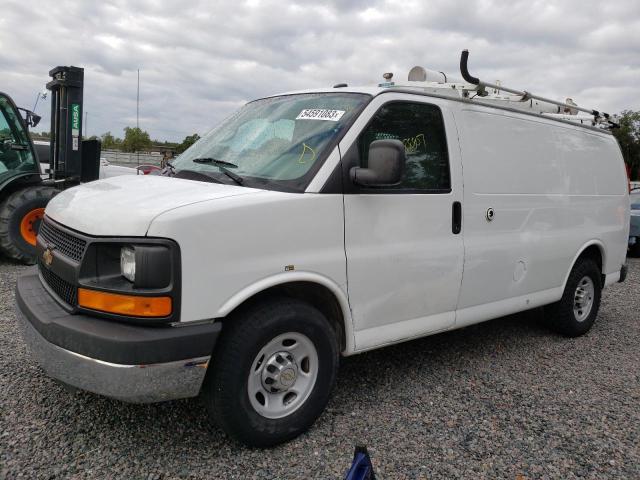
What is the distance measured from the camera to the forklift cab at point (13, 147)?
731 centimetres

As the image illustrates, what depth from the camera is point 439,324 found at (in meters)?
3.75

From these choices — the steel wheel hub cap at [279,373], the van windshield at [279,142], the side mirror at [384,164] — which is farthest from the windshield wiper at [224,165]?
the steel wheel hub cap at [279,373]

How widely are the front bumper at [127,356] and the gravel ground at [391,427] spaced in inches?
18.8

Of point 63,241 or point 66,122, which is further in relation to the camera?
point 66,122

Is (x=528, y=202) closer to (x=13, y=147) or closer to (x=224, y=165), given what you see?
(x=224, y=165)

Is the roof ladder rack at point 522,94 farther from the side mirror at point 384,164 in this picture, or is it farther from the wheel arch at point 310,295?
the wheel arch at point 310,295

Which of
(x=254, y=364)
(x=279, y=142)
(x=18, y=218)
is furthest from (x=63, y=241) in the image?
(x=18, y=218)

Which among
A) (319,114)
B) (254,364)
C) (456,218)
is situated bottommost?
(254,364)

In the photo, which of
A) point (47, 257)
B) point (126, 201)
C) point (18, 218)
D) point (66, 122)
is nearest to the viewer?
point (126, 201)

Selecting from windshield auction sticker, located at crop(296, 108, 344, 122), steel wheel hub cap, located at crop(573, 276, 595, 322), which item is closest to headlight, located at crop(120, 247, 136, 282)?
windshield auction sticker, located at crop(296, 108, 344, 122)

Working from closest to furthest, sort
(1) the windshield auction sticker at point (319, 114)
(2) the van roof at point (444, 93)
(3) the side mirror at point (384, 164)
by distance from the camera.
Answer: (3) the side mirror at point (384, 164) → (1) the windshield auction sticker at point (319, 114) → (2) the van roof at point (444, 93)

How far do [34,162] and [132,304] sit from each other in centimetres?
626

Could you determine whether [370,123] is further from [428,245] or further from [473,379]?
[473,379]

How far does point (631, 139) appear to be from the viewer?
42688 mm
